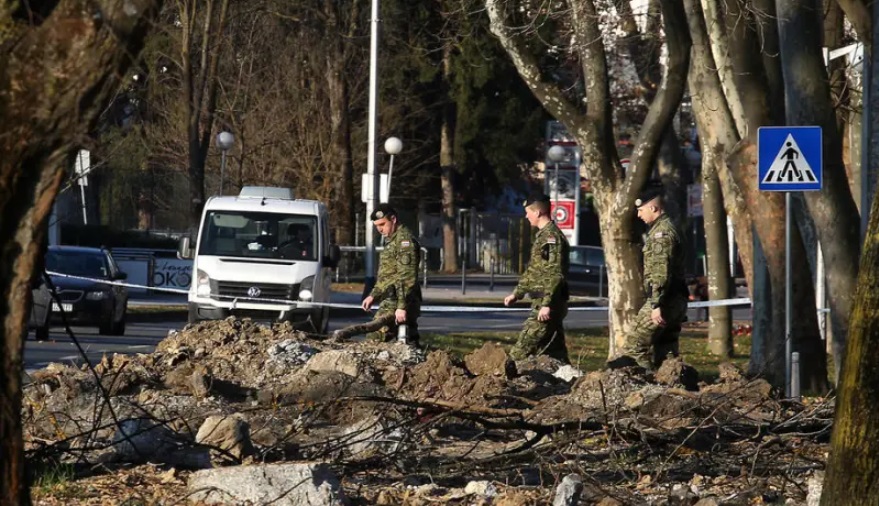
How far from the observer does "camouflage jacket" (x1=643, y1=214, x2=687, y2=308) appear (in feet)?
44.8

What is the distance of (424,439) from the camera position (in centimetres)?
1015

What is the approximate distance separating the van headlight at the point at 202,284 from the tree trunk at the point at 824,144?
983 centimetres

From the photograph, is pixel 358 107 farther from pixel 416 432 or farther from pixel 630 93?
pixel 416 432

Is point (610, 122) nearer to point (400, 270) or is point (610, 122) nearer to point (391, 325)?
point (400, 270)

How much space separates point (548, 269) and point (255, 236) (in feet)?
32.5

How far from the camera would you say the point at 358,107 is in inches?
2051

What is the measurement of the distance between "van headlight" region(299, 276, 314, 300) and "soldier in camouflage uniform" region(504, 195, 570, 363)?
875cm

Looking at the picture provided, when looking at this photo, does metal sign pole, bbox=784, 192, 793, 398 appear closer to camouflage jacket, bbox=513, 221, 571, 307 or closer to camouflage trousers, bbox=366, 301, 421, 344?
camouflage jacket, bbox=513, 221, 571, 307

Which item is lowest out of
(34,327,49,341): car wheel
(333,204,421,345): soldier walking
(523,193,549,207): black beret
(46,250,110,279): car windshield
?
(34,327,49,341): car wheel

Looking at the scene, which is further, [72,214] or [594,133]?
[72,214]

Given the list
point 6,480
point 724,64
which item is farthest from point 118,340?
point 6,480

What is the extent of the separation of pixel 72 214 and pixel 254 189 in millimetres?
29272

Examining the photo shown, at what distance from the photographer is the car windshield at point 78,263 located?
86.0ft

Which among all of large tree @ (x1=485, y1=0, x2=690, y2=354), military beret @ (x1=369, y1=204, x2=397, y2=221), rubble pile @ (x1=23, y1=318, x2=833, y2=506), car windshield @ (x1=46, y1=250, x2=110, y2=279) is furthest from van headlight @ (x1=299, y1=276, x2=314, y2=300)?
rubble pile @ (x1=23, y1=318, x2=833, y2=506)
